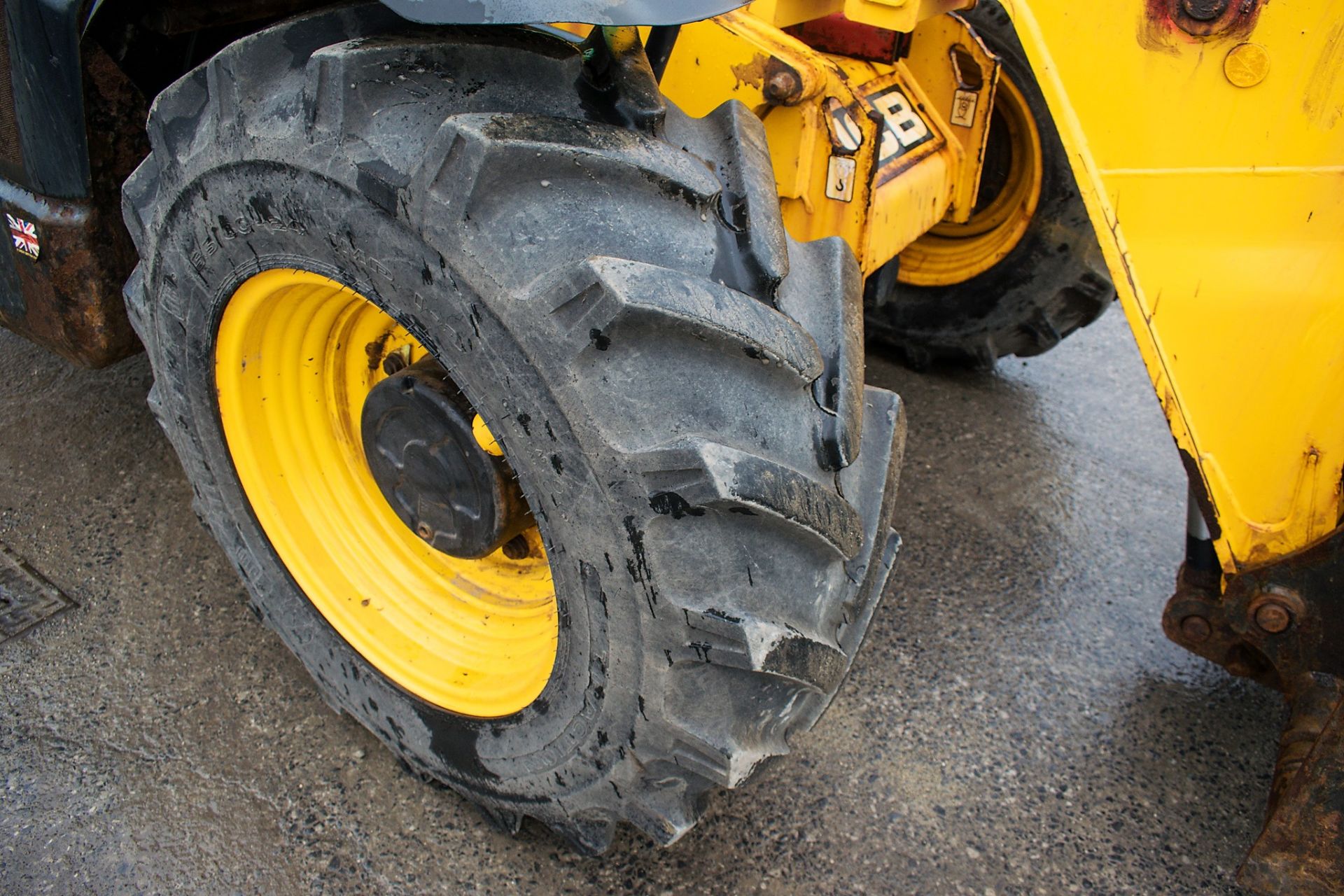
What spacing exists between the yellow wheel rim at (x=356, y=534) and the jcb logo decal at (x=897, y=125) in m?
1.04

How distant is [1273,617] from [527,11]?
140 cm

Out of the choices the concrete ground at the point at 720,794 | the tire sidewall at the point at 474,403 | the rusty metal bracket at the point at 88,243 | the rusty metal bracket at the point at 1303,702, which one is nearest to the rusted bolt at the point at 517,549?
the tire sidewall at the point at 474,403

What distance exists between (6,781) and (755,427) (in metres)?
1.41

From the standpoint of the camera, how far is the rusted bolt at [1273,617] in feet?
5.09

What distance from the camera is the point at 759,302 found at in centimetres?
110

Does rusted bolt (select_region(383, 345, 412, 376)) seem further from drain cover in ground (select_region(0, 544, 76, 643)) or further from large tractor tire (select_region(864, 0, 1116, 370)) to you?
large tractor tire (select_region(864, 0, 1116, 370))

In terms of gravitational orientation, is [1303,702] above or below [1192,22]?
below

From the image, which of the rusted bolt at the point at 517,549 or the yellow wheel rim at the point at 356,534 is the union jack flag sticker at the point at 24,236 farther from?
the rusted bolt at the point at 517,549

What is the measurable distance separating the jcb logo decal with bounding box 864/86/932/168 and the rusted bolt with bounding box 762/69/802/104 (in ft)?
1.06

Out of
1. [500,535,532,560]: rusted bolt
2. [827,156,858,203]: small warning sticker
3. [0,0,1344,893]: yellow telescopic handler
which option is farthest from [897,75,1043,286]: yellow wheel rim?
[500,535,532,560]: rusted bolt

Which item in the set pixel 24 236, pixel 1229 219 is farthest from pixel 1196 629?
pixel 24 236

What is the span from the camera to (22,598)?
1980mm

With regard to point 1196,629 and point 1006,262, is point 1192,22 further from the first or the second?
point 1006,262

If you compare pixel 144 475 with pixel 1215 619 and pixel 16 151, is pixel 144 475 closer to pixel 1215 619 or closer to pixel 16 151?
pixel 16 151
